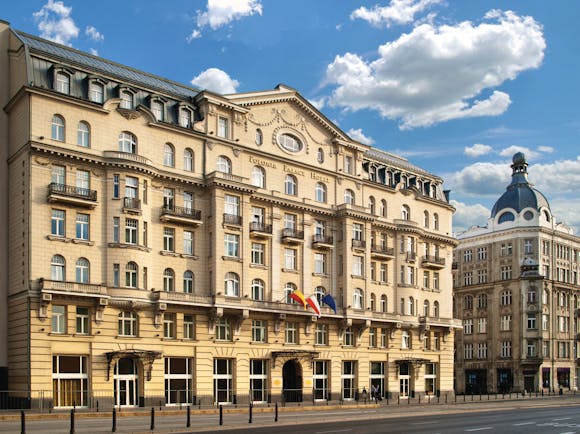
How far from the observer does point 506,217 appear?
112000 mm

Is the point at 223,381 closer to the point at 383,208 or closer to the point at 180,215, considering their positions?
the point at 180,215

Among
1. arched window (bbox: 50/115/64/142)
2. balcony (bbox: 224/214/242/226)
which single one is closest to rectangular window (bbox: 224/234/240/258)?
balcony (bbox: 224/214/242/226)

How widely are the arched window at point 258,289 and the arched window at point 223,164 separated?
32.1ft

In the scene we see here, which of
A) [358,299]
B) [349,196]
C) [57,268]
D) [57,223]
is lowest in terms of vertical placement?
[358,299]

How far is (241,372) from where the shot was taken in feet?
201

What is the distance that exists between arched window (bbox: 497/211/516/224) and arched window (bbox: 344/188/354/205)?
149 ft

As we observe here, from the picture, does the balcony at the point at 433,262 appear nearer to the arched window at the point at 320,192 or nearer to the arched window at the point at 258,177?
the arched window at the point at 320,192

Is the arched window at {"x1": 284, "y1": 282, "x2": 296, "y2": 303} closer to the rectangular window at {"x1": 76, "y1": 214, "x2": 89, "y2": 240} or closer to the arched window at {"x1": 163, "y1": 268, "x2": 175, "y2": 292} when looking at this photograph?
the arched window at {"x1": 163, "y1": 268, "x2": 175, "y2": 292}

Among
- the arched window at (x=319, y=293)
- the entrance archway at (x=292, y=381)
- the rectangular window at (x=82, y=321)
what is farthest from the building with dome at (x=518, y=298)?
the rectangular window at (x=82, y=321)

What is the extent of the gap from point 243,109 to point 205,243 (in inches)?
481

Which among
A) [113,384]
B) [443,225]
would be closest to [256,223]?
[113,384]

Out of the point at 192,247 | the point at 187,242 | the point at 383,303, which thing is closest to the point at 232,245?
the point at 192,247

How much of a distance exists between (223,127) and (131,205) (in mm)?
12321

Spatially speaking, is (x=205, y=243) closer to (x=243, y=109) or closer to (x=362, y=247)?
(x=243, y=109)
